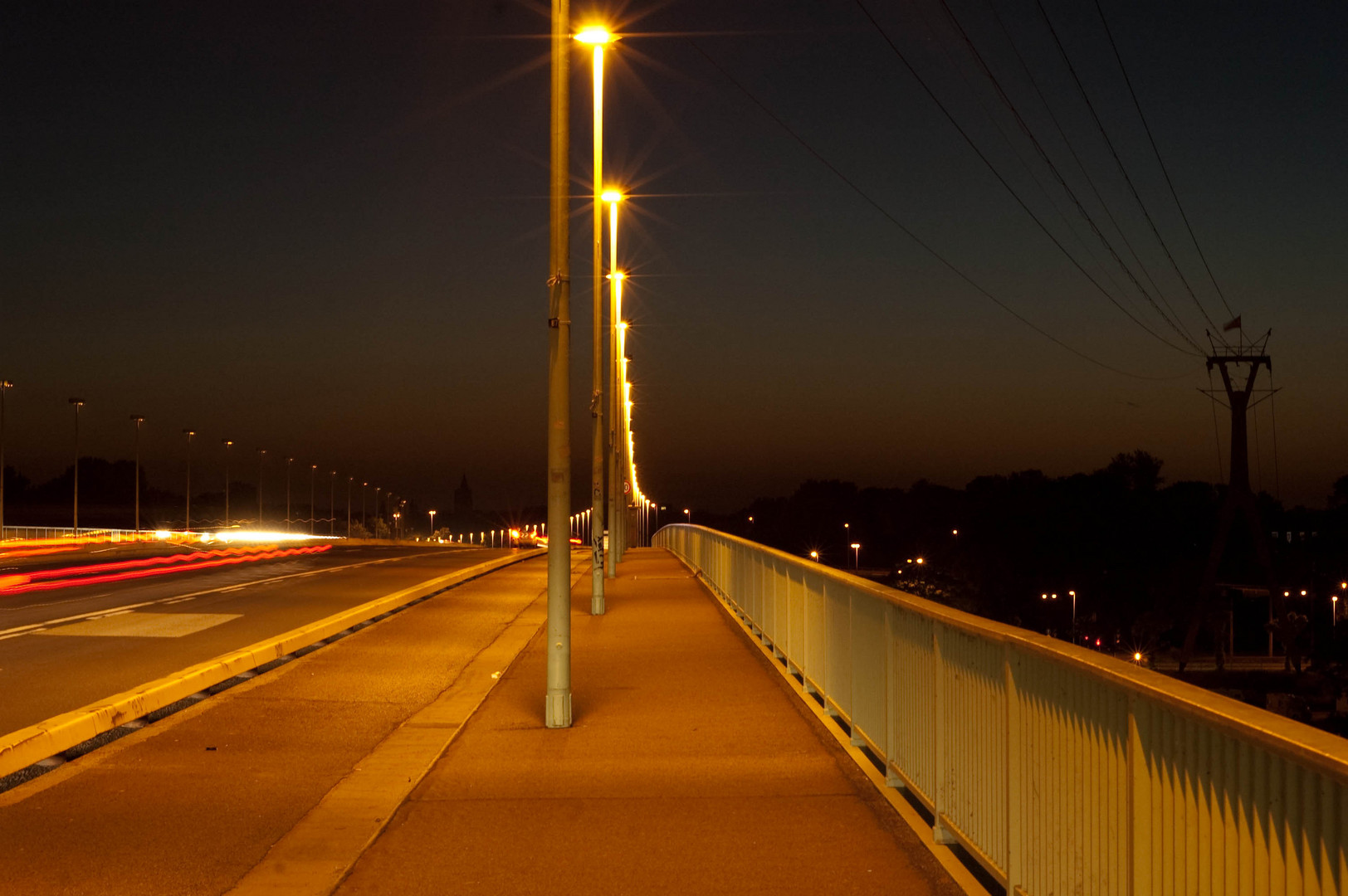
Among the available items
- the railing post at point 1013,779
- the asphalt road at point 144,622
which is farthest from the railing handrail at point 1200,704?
the asphalt road at point 144,622

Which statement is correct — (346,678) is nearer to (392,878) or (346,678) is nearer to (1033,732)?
(392,878)

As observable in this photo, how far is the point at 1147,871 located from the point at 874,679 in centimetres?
439

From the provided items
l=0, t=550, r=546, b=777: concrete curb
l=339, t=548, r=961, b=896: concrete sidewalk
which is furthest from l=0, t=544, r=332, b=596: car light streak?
l=339, t=548, r=961, b=896: concrete sidewalk

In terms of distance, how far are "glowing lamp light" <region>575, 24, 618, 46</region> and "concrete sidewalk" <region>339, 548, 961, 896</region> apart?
11021mm

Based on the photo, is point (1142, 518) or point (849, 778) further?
point (1142, 518)

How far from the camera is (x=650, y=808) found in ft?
24.8

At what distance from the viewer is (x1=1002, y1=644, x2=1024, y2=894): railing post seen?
17.6ft

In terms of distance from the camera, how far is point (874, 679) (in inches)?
334

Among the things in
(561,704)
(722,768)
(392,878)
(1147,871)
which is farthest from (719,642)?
(1147,871)

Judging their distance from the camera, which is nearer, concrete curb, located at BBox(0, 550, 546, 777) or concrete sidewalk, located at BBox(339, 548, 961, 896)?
concrete sidewalk, located at BBox(339, 548, 961, 896)

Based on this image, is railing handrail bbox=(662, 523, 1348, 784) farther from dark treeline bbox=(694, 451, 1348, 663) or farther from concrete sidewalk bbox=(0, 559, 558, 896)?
dark treeline bbox=(694, 451, 1348, 663)

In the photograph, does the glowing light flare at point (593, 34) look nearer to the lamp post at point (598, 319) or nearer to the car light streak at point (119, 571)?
the lamp post at point (598, 319)

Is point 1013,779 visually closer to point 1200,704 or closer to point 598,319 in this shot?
point 1200,704

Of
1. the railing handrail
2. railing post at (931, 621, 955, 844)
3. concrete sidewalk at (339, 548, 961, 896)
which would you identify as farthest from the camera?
railing post at (931, 621, 955, 844)
